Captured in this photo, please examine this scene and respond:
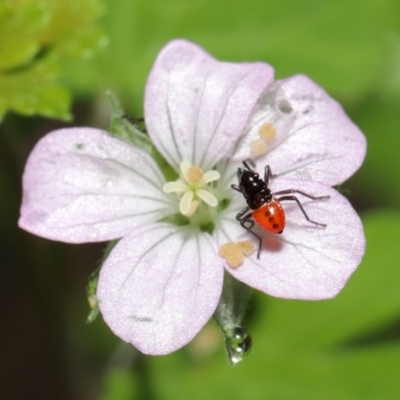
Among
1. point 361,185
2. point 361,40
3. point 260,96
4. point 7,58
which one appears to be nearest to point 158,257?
point 260,96

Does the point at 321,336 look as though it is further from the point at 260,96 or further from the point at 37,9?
the point at 37,9

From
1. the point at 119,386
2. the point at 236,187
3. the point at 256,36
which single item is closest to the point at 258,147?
the point at 236,187

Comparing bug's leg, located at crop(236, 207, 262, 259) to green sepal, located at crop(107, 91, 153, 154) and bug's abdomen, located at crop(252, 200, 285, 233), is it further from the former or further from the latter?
green sepal, located at crop(107, 91, 153, 154)

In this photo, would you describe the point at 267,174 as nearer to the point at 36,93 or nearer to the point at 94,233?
the point at 94,233

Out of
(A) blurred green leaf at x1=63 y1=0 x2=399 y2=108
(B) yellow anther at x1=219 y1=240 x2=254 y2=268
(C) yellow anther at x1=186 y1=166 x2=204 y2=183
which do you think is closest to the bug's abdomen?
(B) yellow anther at x1=219 y1=240 x2=254 y2=268

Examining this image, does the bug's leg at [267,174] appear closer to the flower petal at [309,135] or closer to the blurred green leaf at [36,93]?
the flower petal at [309,135]

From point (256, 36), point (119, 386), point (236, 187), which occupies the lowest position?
point (119, 386)
